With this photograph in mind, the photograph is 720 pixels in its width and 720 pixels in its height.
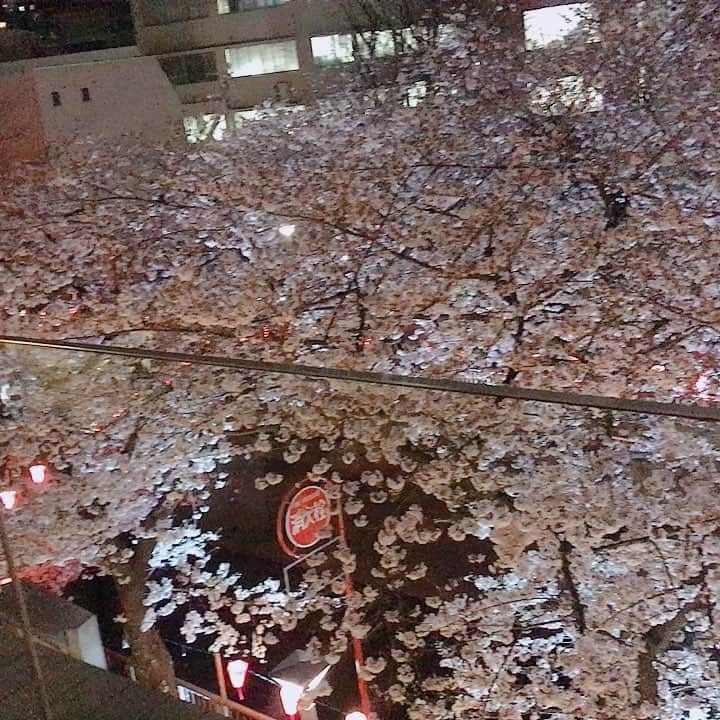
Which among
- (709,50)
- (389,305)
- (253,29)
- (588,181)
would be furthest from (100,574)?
(253,29)

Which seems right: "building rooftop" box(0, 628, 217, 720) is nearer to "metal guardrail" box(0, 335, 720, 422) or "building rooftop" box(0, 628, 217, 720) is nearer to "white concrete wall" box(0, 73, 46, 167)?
"metal guardrail" box(0, 335, 720, 422)

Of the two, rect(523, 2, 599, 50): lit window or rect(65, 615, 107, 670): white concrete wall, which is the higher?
rect(523, 2, 599, 50): lit window

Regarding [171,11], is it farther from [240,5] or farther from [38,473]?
[38,473]

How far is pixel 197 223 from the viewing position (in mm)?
5707

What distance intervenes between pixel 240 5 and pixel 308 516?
43.5ft

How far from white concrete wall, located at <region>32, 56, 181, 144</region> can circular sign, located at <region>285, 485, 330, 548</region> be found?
519 cm

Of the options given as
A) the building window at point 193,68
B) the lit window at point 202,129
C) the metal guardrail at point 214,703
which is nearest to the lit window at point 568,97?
the lit window at point 202,129

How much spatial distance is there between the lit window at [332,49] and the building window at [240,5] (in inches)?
62.6

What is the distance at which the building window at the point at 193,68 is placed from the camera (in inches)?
559

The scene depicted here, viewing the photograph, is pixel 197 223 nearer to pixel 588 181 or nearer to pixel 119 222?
pixel 119 222

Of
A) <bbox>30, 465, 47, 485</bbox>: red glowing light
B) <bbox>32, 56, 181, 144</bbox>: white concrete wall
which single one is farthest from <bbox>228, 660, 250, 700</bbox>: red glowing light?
<bbox>32, 56, 181, 144</bbox>: white concrete wall

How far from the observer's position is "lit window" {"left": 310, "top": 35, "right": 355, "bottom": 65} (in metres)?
10.5

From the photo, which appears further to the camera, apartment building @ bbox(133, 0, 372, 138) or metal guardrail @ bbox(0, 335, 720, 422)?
apartment building @ bbox(133, 0, 372, 138)

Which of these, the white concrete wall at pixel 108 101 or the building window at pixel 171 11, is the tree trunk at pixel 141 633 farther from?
the building window at pixel 171 11
